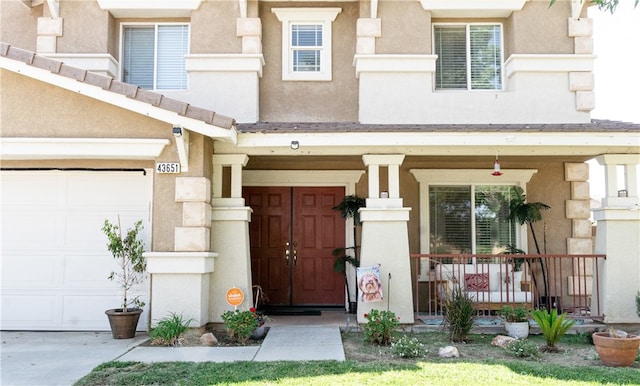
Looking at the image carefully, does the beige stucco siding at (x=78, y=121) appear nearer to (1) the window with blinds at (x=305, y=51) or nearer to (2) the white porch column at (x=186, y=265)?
(2) the white porch column at (x=186, y=265)

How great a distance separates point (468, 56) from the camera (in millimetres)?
10828

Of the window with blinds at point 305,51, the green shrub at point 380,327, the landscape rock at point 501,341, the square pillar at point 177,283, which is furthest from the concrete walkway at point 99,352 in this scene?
the window with blinds at point 305,51

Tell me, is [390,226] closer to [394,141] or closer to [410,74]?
[394,141]

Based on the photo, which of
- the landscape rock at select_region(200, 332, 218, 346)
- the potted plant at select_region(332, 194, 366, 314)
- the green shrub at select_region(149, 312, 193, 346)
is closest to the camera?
the green shrub at select_region(149, 312, 193, 346)

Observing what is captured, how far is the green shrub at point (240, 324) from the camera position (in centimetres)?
825

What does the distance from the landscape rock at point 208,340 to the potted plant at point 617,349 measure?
5048 mm

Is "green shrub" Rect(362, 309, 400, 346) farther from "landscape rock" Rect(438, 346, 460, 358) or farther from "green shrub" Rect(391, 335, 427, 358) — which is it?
"landscape rock" Rect(438, 346, 460, 358)

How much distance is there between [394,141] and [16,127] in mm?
5694

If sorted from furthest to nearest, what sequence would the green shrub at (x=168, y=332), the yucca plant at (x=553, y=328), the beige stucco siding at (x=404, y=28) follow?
the beige stucco siding at (x=404, y=28), the green shrub at (x=168, y=332), the yucca plant at (x=553, y=328)

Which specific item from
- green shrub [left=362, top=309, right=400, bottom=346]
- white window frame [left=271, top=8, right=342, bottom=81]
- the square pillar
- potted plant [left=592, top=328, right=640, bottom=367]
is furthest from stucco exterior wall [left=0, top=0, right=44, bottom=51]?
potted plant [left=592, top=328, right=640, bottom=367]

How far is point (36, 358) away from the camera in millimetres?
7250

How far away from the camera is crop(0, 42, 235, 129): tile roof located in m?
8.20

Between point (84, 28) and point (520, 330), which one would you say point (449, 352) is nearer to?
point (520, 330)

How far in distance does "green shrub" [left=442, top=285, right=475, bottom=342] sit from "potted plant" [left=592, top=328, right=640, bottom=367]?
171cm
